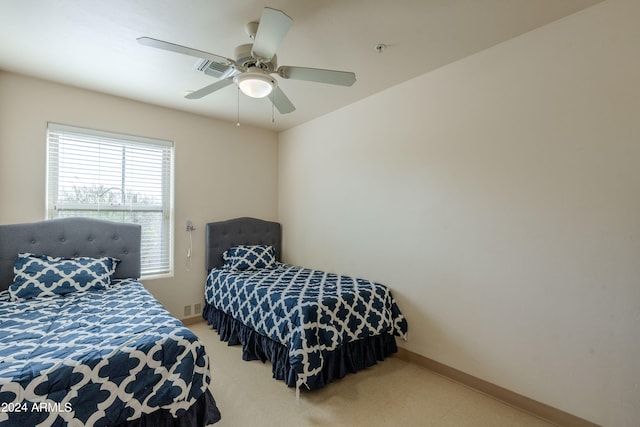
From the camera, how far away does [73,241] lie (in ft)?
9.19

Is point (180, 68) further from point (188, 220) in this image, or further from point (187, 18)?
point (188, 220)

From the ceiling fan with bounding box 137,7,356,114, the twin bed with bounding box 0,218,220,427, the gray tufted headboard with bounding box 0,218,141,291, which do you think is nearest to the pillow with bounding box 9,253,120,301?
the twin bed with bounding box 0,218,220,427

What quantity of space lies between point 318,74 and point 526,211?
169 centimetres

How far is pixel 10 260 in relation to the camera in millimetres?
2533

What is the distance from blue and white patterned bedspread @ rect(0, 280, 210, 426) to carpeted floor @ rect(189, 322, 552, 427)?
647mm

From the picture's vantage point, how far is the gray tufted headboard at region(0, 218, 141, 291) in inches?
100.0

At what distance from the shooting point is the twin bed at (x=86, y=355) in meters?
1.24

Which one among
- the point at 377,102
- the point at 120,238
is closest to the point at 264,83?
the point at 377,102

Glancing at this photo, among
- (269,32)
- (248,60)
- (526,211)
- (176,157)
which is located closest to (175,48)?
(248,60)

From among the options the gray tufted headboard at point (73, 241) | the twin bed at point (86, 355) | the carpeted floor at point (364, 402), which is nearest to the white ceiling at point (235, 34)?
the gray tufted headboard at point (73, 241)

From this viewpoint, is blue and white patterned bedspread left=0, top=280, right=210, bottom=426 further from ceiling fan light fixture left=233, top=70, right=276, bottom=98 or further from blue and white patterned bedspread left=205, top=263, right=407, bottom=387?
ceiling fan light fixture left=233, top=70, right=276, bottom=98

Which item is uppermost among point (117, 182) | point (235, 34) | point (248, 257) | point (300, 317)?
point (235, 34)

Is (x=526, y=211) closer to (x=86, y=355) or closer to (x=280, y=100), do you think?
(x=280, y=100)

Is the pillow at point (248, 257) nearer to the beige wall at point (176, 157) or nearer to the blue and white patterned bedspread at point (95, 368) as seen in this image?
the beige wall at point (176, 157)
